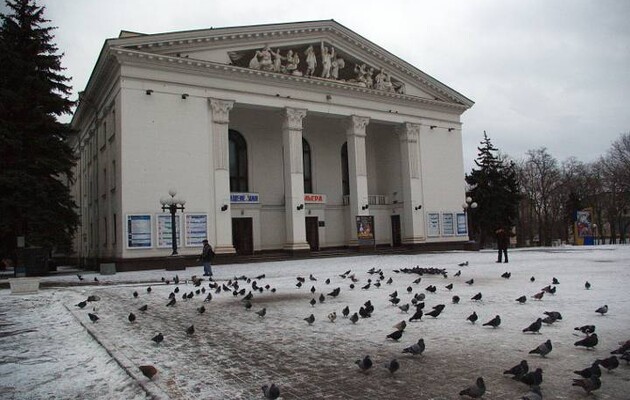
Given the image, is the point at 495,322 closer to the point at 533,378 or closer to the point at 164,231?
the point at 533,378

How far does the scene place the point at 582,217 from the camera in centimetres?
4097

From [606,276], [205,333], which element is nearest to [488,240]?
[606,276]

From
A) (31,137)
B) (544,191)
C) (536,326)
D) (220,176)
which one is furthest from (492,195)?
(536,326)

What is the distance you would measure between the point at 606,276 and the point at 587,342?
9.27 meters

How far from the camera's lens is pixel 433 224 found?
121 feet

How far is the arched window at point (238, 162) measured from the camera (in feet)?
109

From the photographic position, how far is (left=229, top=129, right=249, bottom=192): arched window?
3338cm

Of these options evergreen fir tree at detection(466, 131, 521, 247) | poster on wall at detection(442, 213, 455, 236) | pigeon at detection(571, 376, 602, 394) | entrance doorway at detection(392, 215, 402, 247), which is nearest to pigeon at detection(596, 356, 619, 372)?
pigeon at detection(571, 376, 602, 394)

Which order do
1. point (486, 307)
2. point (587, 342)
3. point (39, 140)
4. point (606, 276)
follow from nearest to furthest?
point (587, 342) < point (486, 307) < point (606, 276) < point (39, 140)

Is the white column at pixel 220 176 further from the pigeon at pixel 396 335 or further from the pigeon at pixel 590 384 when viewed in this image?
the pigeon at pixel 590 384

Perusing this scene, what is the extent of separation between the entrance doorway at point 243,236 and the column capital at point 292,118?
6.68m

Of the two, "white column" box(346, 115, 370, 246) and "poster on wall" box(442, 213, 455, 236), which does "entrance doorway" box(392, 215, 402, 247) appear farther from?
"white column" box(346, 115, 370, 246)

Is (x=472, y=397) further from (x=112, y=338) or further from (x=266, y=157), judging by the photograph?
(x=266, y=157)

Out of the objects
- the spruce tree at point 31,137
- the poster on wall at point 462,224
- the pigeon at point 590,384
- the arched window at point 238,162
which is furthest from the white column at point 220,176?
the pigeon at point 590,384
